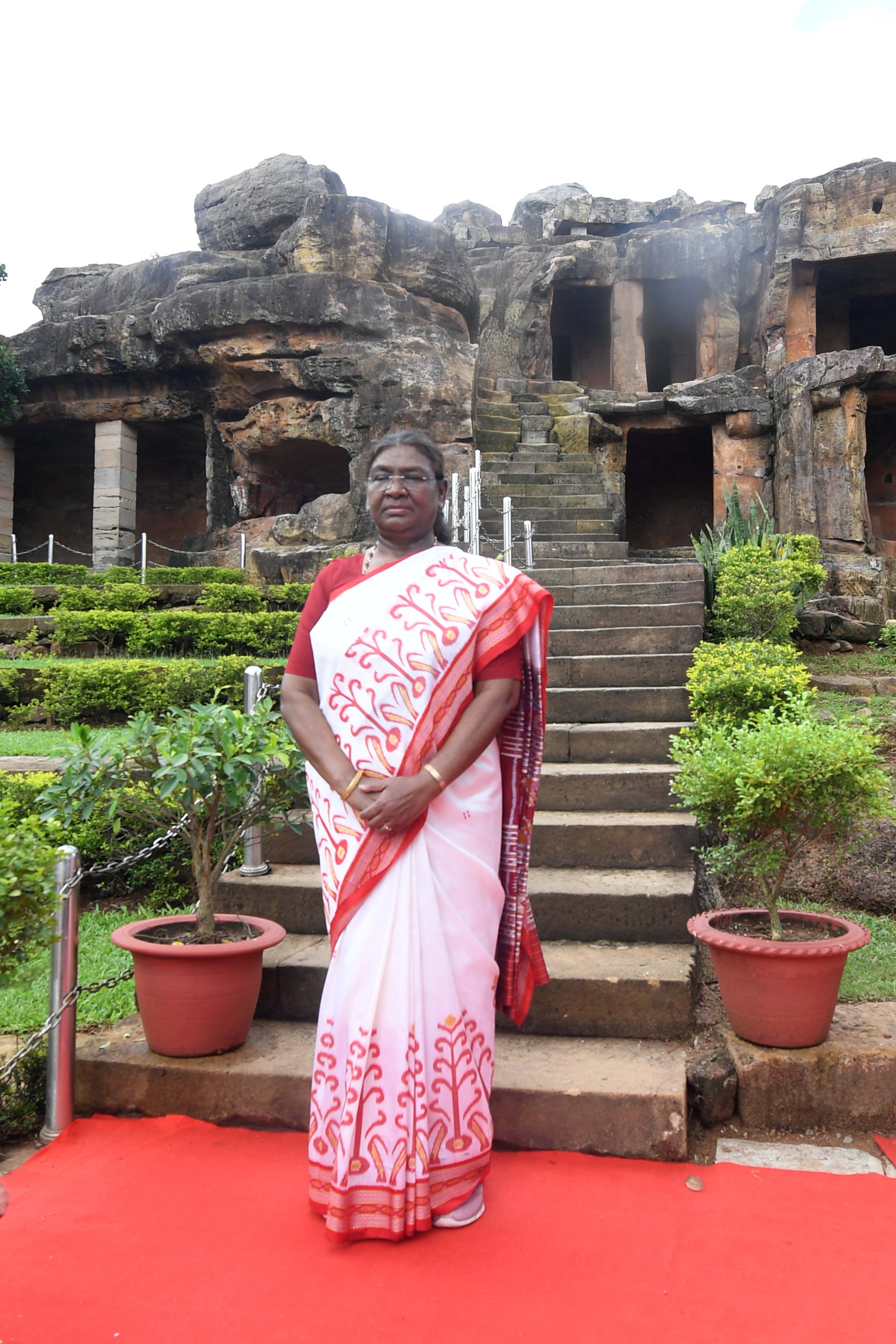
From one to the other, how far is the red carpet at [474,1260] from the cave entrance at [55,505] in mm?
19067

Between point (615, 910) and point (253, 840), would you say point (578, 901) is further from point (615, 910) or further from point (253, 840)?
point (253, 840)

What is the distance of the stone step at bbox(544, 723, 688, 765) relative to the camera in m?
4.75

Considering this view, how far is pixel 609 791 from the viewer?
4289 mm

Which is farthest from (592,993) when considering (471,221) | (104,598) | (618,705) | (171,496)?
(471,221)

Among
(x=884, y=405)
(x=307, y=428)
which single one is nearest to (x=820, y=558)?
(x=884, y=405)

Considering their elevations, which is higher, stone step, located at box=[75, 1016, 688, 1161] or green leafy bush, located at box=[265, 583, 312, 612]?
green leafy bush, located at box=[265, 583, 312, 612]

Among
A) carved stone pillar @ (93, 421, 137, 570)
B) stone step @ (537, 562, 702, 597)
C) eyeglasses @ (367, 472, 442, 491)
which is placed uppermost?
carved stone pillar @ (93, 421, 137, 570)

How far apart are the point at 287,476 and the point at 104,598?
5.63 metres

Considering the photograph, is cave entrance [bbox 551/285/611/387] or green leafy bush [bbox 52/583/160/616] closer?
green leafy bush [bbox 52/583/160/616]

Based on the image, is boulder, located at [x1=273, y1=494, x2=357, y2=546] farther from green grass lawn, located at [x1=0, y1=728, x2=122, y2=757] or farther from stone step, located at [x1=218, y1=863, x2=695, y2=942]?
stone step, located at [x1=218, y1=863, x2=695, y2=942]

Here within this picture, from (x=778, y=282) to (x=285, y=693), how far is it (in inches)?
682

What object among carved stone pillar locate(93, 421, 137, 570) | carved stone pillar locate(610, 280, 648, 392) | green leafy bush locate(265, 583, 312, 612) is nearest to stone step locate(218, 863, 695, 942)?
green leafy bush locate(265, 583, 312, 612)

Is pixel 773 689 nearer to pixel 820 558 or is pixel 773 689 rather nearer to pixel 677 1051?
pixel 677 1051

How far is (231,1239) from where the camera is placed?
2.24 meters
